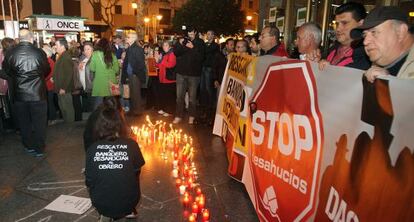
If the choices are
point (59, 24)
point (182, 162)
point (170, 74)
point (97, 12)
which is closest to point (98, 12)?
point (97, 12)

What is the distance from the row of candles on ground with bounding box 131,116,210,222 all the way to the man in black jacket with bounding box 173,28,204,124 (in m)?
0.97

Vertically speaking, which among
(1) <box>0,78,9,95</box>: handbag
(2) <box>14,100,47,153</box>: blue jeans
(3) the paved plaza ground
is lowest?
(3) the paved plaza ground

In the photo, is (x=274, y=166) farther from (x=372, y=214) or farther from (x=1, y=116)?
(x=1, y=116)

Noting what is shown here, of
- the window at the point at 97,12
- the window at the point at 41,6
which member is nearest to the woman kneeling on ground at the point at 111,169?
the window at the point at 41,6

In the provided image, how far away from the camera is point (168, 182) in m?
5.27

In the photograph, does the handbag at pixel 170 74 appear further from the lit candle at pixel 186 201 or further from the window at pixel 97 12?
the window at pixel 97 12

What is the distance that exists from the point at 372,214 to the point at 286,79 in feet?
5.51

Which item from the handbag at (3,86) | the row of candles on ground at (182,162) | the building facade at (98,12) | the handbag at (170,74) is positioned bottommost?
the row of candles on ground at (182,162)

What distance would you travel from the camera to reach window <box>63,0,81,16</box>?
4712 centimetres

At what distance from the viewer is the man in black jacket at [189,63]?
8359mm

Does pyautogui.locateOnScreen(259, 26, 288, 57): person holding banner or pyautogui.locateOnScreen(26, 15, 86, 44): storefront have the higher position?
pyautogui.locateOnScreen(26, 15, 86, 44): storefront

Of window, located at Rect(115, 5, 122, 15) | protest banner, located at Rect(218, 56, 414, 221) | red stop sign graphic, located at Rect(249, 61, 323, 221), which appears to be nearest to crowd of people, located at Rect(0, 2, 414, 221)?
protest banner, located at Rect(218, 56, 414, 221)

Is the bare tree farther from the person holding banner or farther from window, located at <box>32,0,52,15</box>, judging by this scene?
the person holding banner

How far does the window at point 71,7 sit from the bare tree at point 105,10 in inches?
80.2
